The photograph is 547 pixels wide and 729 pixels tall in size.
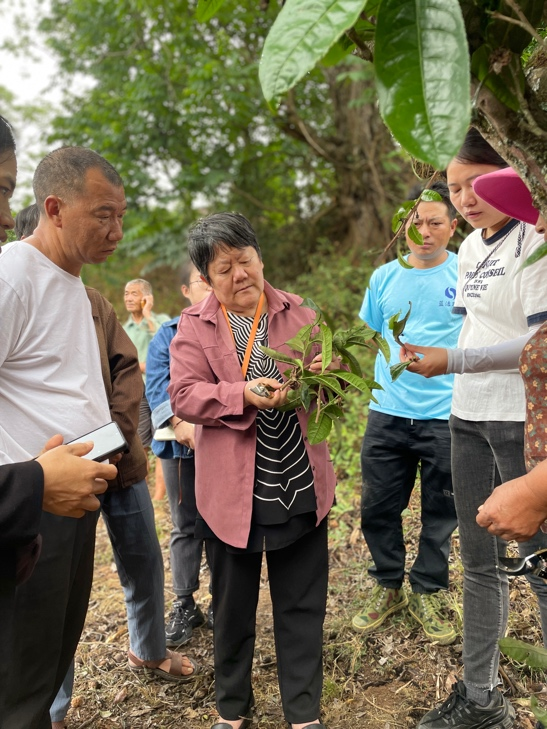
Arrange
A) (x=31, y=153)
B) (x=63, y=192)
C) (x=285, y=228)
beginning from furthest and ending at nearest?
1. (x=31, y=153)
2. (x=285, y=228)
3. (x=63, y=192)

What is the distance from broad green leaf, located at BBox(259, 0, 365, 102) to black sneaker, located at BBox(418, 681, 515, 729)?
2099 millimetres

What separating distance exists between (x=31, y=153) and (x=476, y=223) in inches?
477

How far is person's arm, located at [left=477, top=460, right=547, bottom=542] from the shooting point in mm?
1216

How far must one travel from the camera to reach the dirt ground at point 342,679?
7.72 ft

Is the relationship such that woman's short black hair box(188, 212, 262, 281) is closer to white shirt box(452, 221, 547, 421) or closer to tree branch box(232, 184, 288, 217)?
white shirt box(452, 221, 547, 421)

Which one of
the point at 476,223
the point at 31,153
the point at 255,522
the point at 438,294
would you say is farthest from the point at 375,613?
the point at 31,153

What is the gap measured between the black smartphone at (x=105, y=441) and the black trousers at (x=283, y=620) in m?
0.67

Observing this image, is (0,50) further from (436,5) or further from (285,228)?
(436,5)

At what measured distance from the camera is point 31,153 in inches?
475

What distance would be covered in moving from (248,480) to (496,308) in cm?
98

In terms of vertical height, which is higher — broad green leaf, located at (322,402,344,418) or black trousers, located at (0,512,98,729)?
broad green leaf, located at (322,402,344,418)

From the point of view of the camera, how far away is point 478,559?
2010 mm

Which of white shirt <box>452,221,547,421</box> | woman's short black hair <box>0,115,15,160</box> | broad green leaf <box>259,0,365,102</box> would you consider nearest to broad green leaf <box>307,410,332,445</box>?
white shirt <box>452,221,547,421</box>

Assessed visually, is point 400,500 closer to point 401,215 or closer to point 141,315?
point 401,215
